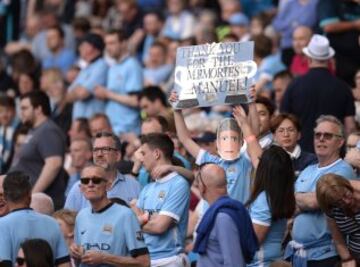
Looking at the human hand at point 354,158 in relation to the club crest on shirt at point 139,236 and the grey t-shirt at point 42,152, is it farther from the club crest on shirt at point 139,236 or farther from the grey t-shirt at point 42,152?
the grey t-shirt at point 42,152

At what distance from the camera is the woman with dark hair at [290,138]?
13.4m

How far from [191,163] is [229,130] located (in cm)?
183

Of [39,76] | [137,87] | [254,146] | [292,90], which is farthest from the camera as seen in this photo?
[39,76]

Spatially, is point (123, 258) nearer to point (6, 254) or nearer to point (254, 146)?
point (6, 254)

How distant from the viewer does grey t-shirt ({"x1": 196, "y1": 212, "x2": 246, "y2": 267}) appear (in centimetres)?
1129

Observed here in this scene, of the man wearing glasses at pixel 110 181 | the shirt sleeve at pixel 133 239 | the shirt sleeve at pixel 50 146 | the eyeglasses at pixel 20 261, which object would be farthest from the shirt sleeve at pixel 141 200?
the shirt sleeve at pixel 50 146

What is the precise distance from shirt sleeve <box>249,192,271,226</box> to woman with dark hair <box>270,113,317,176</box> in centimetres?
139

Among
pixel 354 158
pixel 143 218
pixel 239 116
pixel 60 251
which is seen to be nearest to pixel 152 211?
pixel 143 218

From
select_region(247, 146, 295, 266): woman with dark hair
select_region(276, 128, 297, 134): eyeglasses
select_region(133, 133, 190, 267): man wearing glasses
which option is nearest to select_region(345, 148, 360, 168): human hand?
select_region(276, 128, 297, 134): eyeglasses

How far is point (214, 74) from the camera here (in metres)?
13.0

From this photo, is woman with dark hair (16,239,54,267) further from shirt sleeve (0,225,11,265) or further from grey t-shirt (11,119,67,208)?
grey t-shirt (11,119,67,208)

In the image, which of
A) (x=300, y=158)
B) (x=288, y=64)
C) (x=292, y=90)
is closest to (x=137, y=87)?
(x=288, y=64)

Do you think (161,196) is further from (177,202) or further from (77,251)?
(77,251)

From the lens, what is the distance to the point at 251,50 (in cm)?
1300
